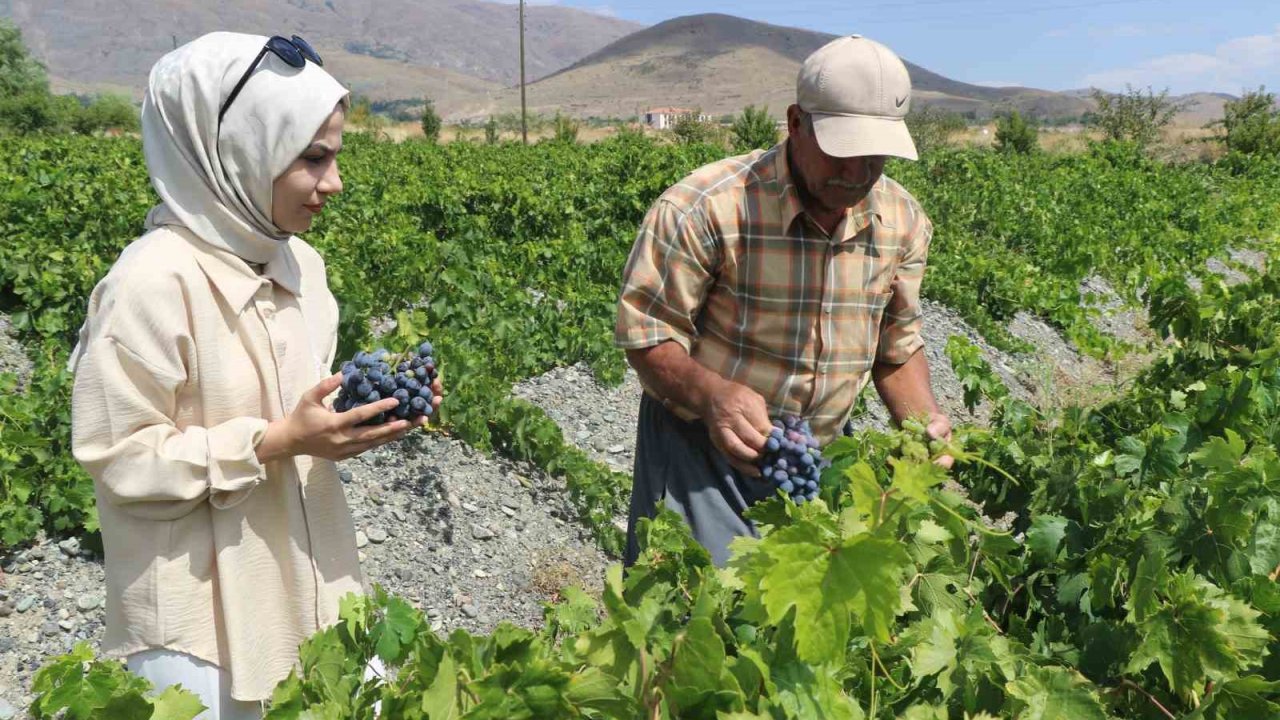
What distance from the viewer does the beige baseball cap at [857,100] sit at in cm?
218

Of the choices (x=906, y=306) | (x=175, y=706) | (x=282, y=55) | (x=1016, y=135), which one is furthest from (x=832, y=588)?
(x=1016, y=135)

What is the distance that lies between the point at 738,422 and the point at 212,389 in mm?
1083

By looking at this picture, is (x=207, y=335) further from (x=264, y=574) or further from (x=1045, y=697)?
(x=1045, y=697)

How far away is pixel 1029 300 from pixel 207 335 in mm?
9201

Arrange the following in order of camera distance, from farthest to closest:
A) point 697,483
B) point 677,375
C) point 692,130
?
point 692,130, point 697,483, point 677,375

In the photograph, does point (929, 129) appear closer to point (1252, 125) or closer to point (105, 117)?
point (1252, 125)

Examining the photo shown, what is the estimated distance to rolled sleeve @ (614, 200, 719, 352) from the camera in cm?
237

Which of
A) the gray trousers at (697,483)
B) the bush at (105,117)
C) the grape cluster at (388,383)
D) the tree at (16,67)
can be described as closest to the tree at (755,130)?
the gray trousers at (697,483)

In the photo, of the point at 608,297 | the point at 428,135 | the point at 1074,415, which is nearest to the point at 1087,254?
the point at 608,297

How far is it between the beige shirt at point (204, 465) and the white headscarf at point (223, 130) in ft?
0.23

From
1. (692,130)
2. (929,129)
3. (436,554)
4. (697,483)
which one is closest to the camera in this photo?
(697,483)

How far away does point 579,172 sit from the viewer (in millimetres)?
17359

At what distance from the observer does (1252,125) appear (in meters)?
33.5

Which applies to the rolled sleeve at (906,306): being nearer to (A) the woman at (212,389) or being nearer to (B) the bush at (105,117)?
(A) the woman at (212,389)
